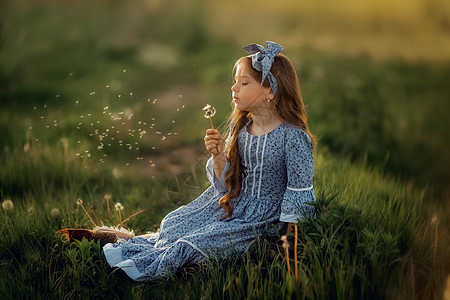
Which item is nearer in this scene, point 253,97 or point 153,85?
point 253,97

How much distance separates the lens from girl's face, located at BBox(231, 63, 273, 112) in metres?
2.96

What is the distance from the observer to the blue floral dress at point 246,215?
2924 millimetres

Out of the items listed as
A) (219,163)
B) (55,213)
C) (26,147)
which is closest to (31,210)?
(55,213)

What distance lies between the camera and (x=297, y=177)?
9.57ft

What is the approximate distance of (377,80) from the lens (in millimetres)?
6691

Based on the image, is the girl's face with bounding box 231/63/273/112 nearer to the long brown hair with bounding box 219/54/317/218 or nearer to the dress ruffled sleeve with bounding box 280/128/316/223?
the long brown hair with bounding box 219/54/317/218

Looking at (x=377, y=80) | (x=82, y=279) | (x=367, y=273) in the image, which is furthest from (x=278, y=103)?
(x=377, y=80)

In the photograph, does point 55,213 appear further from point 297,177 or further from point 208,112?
point 297,177

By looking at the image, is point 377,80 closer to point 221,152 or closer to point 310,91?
point 310,91

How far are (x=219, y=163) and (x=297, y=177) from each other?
0.49 metres

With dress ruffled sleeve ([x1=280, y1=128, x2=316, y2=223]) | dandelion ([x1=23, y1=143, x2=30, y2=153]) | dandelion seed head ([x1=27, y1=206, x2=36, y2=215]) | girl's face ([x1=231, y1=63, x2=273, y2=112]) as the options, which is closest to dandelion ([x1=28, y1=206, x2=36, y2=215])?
dandelion seed head ([x1=27, y1=206, x2=36, y2=215])

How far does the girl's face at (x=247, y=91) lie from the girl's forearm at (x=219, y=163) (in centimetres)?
32

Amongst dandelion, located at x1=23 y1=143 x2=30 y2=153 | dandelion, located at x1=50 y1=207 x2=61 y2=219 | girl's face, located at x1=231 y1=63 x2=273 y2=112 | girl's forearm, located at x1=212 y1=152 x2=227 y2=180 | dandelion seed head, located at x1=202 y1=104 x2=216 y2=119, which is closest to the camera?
dandelion seed head, located at x1=202 y1=104 x2=216 y2=119

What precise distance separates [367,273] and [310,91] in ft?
13.6
